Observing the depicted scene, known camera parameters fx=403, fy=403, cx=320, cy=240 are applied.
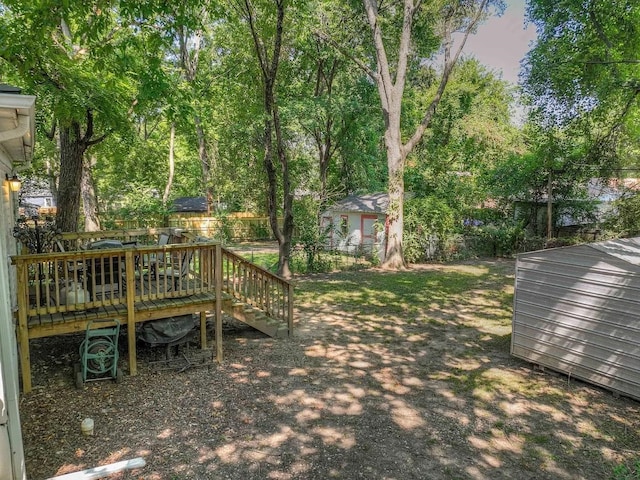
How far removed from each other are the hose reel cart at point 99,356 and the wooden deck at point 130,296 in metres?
0.18

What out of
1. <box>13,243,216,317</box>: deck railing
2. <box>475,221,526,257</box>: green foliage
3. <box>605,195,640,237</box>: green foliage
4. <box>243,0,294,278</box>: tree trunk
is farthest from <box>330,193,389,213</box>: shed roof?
<box>13,243,216,317</box>: deck railing

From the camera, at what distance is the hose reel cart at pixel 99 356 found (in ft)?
16.7

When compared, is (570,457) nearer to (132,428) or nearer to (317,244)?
(132,428)

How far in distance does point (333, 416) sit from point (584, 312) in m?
3.56

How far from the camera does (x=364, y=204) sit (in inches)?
749

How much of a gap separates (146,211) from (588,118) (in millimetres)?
17753

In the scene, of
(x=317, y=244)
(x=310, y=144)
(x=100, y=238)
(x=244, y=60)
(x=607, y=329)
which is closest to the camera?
(x=607, y=329)

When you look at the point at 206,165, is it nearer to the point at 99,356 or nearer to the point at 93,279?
the point at 93,279

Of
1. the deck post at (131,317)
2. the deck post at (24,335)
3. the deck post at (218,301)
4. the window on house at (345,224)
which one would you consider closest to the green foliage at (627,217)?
the window on house at (345,224)

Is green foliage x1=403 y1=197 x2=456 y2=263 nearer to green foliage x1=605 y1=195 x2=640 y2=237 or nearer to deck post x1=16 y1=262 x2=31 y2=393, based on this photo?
green foliage x1=605 y1=195 x2=640 y2=237

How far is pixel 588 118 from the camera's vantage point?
14.0 meters

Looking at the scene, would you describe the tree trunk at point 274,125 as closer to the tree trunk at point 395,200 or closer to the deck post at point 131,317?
the tree trunk at point 395,200

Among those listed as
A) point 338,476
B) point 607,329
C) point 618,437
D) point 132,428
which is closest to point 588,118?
point 607,329

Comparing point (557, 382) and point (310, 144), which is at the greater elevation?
point (310, 144)
